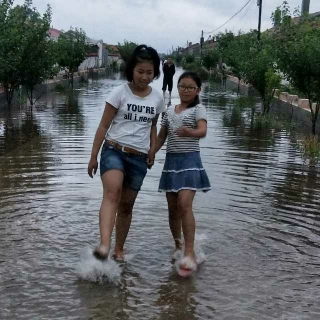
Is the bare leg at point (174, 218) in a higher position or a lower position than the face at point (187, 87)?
lower

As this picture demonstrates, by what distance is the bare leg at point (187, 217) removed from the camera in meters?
4.63

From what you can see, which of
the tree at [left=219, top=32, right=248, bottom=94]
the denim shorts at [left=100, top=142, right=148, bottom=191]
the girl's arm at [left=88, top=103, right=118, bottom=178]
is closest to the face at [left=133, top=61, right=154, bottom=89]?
the girl's arm at [left=88, top=103, right=118, bottom=178]

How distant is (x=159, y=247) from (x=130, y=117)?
1325 millimetres

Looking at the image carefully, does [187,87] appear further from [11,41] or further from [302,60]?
[11,41]

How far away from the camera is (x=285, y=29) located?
14.5 m

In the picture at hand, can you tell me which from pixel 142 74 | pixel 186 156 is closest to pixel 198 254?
pixel 186 156

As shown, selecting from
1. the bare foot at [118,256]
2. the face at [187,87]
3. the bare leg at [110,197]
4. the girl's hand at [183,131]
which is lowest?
the bare foot at [118,256]

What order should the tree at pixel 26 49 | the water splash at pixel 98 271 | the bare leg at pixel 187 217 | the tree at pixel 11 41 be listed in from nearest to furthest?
the water splash at pixel 98 271, the bare leg at pixel 187 217, the tree at pixel 11 41, the tree at pixel 26 49

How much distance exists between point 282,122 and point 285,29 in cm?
294

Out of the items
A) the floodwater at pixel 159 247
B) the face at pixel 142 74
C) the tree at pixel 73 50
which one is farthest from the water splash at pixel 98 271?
the tree at pixel 73 50

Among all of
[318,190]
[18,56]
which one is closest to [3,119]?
[18,56]

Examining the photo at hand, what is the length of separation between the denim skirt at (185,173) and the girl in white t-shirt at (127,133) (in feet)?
0.77

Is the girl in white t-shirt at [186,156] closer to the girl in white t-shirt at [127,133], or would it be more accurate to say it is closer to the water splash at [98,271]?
the girl in white t-shirt at [127,133]

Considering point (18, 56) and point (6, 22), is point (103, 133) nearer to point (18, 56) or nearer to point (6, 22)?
point (6, 22)
